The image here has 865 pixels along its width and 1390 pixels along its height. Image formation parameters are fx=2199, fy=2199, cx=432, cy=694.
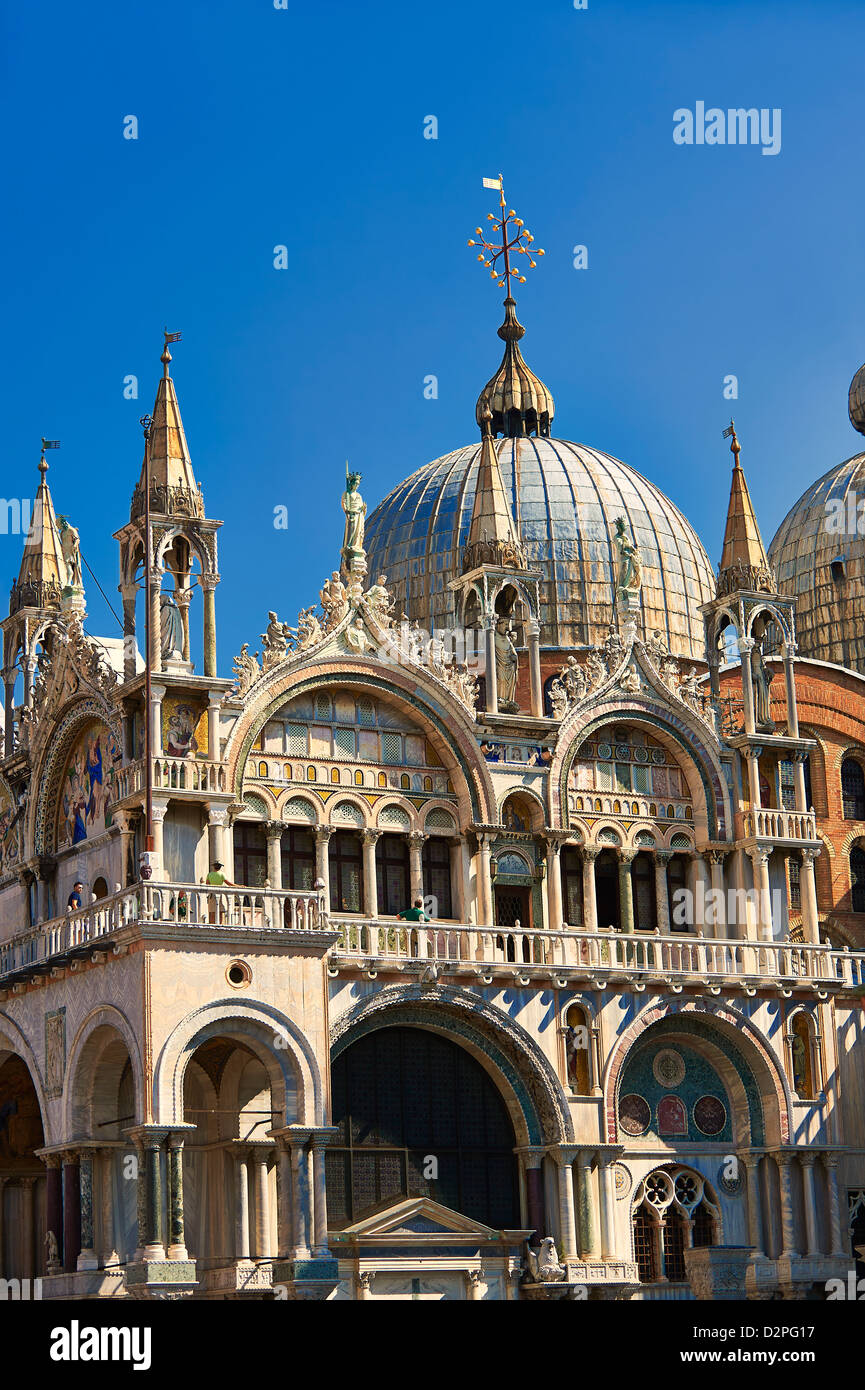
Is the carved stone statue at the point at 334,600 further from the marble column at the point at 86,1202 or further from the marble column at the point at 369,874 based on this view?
the marble column at the point at 86,1202

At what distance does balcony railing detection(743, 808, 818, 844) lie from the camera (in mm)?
44750

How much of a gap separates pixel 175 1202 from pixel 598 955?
33.0 feet

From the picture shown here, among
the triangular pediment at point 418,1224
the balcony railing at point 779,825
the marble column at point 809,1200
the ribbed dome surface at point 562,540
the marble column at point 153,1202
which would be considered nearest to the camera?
the marble column at point 153,1202

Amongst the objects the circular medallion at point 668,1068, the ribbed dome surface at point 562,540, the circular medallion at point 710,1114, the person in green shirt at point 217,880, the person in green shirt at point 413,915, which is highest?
the ribbed dome surface at point 562,540

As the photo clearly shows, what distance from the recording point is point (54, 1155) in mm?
37094

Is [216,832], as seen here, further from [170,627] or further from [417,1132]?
[417,1132]

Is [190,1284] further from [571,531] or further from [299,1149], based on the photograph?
[571,531]

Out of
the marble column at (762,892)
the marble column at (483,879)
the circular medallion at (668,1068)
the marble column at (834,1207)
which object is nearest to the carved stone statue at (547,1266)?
the circular medallion at (668,1068)

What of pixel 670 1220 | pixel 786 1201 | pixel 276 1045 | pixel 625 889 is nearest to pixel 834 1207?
pixel 786 1201

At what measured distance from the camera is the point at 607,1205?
39.9 metres

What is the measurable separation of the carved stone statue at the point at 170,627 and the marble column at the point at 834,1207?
618 inches

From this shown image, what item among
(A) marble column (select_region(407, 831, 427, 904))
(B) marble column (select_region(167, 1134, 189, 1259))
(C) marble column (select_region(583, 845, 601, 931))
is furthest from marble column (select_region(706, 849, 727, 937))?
(B) marble column (select_region(167, 1134, 189, 1259))

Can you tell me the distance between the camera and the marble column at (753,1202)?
41688mm

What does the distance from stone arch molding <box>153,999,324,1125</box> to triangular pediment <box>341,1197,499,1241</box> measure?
8.82 ft
